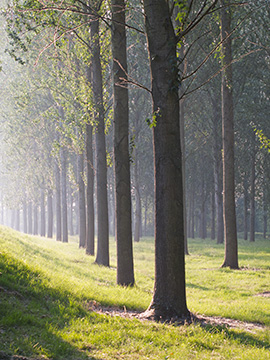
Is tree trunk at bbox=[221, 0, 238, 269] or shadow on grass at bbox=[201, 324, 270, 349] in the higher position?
tree trunk at bbox=[221, 0, 238, 269]

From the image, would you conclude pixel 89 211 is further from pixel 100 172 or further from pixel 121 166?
pixel 121 166

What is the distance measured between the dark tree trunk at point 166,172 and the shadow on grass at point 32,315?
54.1 inches

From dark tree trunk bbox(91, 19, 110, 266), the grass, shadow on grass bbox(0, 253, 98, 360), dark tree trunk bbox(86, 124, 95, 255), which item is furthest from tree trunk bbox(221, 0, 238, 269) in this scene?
shadow on grass bbox(0, 253, 98, 360)

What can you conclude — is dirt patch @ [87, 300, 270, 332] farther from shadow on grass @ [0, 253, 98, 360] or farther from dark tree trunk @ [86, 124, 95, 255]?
dark tree trunk @ [86, 124, 95, 255]

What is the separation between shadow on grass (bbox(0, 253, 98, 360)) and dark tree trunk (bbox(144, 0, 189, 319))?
1.37 m

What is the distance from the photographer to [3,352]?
13.9 feet

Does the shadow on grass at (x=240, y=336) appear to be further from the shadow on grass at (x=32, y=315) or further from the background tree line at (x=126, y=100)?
the shadow on grass at (x=32, y=315)

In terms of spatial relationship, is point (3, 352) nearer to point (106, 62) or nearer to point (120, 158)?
point (120, 158)

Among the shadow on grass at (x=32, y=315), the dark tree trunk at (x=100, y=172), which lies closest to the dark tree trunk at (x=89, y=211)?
the dark tree trunk at (x=100, y=172)

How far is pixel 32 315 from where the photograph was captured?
5871 millimetres

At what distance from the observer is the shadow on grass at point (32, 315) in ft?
15.5

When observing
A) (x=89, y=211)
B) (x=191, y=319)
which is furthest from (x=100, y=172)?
(x=191, y=319)

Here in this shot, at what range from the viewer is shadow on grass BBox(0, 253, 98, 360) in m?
4.71

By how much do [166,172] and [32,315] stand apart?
124 inches
